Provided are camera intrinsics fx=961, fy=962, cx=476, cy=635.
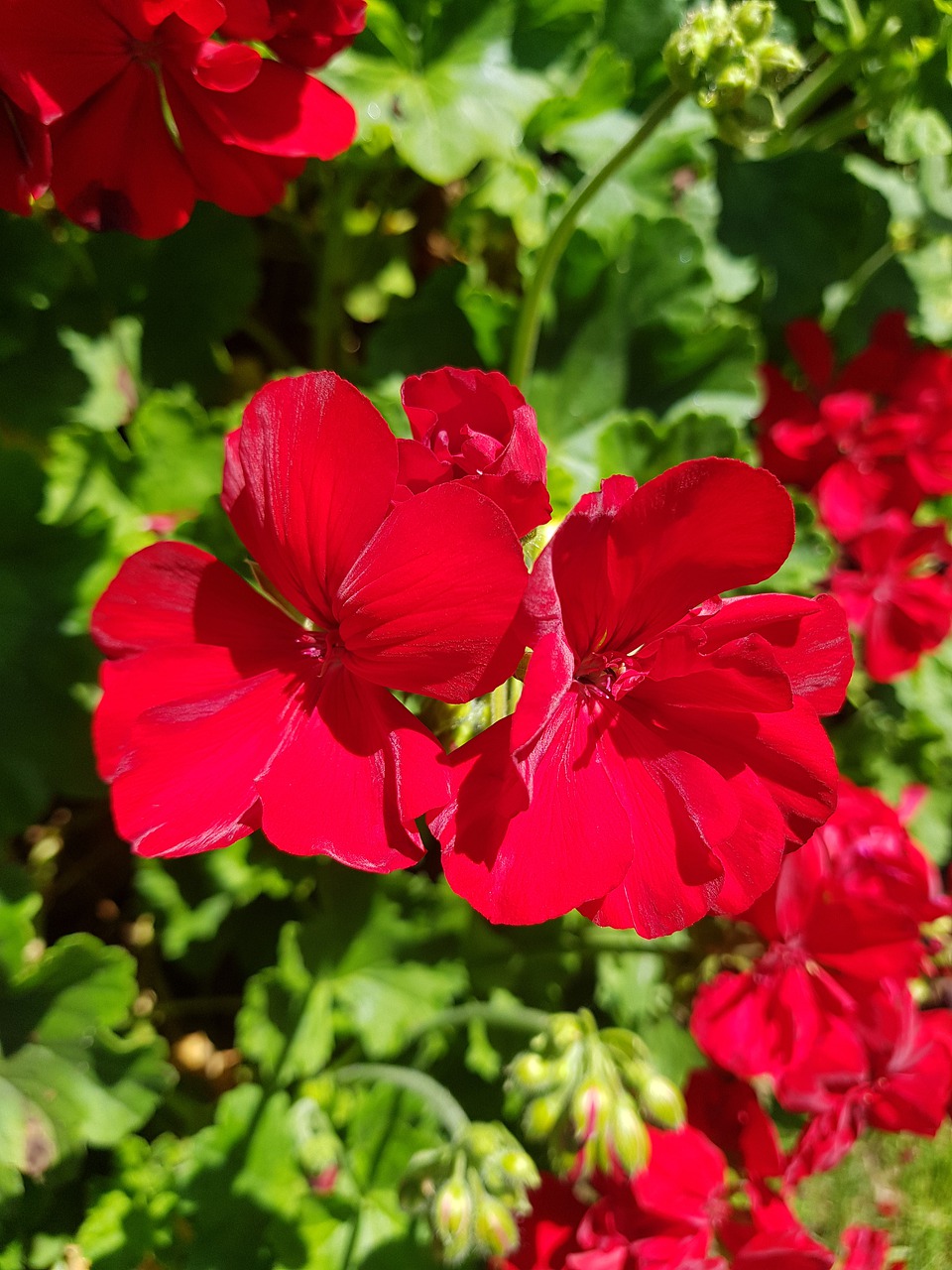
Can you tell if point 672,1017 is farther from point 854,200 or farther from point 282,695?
point 854,200

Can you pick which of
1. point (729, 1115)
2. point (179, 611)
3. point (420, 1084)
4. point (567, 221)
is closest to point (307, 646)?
point (179, 611)

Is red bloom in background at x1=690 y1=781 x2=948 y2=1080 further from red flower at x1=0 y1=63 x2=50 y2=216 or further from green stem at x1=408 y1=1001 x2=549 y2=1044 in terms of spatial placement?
red flower at x1=0 y1=63 x2=50 y2=216

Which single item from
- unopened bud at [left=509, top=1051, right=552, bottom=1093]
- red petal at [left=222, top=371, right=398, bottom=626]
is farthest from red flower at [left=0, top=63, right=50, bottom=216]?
unopened bud at [left=509, top=1051, right=552, bottom=1093]

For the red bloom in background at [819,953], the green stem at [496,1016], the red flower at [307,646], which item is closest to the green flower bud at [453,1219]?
the green stem at [496,1016]

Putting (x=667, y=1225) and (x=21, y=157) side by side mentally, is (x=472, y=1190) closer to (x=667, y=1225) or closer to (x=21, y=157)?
(x=667, y=1225)

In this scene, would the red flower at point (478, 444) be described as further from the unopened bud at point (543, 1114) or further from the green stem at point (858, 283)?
the green stem at point (858, 283)

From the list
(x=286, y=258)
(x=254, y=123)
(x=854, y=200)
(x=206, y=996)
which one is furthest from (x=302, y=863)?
(x=854, y=200)
